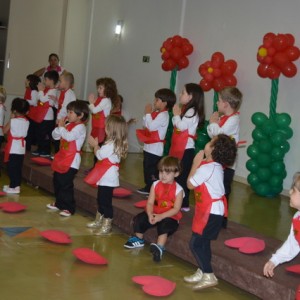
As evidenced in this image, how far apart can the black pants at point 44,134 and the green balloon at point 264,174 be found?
2.80 meters

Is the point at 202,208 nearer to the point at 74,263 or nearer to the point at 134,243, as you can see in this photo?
the point at 134,243

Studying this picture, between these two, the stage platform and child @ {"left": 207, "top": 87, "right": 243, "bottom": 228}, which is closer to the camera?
the stage platform

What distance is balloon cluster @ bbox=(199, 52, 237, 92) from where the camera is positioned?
7.46 m

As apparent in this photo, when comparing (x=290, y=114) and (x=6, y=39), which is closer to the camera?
(x=290, y=114)

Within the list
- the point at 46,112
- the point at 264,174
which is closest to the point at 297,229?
the point at 264,174

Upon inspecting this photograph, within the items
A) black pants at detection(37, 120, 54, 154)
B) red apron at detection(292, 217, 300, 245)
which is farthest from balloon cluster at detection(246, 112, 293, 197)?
red apron at detection(292, 217, 300, 245)

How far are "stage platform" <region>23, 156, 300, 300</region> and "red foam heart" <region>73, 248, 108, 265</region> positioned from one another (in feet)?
2.07

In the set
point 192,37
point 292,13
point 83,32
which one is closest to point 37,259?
point 292,13

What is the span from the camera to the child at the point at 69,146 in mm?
5191

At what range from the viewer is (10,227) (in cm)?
474

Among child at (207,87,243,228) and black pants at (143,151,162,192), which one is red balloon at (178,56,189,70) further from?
child at (207,87,243,228)

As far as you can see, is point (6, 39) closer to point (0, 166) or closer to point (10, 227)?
point (0, 166)

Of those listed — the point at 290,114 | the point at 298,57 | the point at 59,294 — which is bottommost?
the point at 59,294

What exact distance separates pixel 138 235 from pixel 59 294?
1.25m
